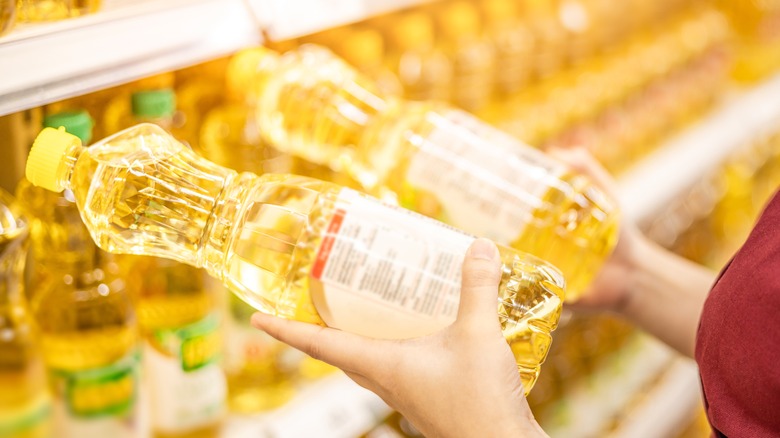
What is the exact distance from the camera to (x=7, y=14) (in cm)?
84

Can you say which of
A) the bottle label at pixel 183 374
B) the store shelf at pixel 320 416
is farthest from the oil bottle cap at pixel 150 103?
the store shelf at pixel 320 416

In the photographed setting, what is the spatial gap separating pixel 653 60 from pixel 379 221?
1584 mm

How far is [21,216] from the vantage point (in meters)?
0.93

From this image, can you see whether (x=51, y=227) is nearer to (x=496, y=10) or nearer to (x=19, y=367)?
(x=19, y=367)

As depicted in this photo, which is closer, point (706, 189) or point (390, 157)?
point (390, 157)

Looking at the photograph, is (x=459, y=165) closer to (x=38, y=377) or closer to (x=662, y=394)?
(x=38, y=377)

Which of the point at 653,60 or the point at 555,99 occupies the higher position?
the point at 653,60

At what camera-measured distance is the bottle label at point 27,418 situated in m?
0.97

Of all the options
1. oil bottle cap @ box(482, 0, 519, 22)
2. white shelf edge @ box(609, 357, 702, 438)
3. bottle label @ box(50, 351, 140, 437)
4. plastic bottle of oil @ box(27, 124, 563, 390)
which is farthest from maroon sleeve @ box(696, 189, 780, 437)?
white shelf edge @ box(609, 357, 702, 438)

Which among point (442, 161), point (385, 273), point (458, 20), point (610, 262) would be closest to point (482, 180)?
point (442, 161)

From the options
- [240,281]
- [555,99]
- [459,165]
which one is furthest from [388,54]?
[240,281]

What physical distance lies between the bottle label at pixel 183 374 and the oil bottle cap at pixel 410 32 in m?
0.72

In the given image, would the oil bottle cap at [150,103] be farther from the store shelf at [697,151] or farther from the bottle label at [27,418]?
the store shelf at [697,151]

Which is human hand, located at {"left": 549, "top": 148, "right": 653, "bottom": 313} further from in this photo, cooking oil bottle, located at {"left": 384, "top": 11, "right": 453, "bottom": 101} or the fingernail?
the fingernail
